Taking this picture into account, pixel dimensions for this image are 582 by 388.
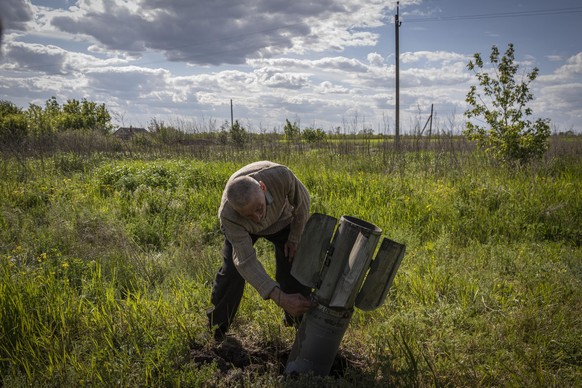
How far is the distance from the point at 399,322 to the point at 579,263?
252 cm

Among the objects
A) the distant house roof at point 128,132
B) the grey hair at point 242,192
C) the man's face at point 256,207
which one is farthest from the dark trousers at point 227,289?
the distant house roof at point 128,132

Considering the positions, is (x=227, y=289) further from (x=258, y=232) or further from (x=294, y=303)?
(x=294, y=303)

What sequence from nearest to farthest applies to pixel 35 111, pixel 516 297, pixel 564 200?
pixel 516 297 < pixel 564 200 < pixel 35 111

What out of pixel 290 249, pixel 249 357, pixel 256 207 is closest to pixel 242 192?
pixel 256 207

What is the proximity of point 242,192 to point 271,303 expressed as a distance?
151 centimetres

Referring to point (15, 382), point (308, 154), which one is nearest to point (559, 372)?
point (15, 382)

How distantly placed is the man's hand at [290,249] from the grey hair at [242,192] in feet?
2.84

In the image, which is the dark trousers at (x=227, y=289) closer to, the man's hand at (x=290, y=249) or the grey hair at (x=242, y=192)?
the man's hand at (x=290, y=249)

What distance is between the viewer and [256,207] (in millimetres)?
2697

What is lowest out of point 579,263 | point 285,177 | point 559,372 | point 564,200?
point 559,372

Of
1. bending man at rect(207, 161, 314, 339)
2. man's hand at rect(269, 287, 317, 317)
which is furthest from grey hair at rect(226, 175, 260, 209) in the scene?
man's hand at rect(269, 287, 317, 317)

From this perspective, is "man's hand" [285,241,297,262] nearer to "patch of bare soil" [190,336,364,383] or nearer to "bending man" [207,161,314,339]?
"bending man" [207,161,314,339]

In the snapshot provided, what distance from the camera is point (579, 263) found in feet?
14.7

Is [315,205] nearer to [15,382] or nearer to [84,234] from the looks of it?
[84,234]
